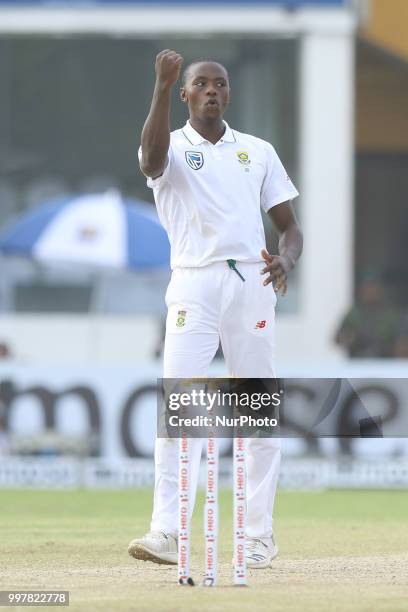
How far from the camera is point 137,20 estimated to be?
1978 cm

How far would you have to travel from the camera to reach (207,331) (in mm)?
7234

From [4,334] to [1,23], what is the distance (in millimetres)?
3648

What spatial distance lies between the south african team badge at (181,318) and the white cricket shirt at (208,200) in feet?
0.65

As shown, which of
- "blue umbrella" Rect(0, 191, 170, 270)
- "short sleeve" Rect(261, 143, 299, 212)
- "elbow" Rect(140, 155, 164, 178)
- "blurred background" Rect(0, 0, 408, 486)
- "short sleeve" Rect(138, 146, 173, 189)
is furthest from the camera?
"blurred background" Rect(0, 0, 408, 486)

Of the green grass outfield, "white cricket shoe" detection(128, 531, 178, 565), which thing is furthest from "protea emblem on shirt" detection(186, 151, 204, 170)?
the green grass outfield

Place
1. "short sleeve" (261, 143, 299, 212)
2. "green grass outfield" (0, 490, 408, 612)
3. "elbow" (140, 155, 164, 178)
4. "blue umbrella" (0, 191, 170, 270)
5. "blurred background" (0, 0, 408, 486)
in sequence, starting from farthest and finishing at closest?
"blurred background" (0, 0, 408, 486) < "blue umbrella" (0, 191, 170, 270) < "short sleeve" (261, 143, 299, 212) < "elbow" (140, 155, 164, 178) < "green grass outfield" (0, 490, 408, 612)

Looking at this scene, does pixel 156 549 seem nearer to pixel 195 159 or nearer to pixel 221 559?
pixel 221 559

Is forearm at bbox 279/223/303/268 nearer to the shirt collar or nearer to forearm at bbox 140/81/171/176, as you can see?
the shirt collar

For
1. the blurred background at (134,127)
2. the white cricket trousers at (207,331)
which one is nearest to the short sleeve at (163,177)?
the white cricket trousers at (207,331)

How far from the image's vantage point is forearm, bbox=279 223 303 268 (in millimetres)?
7379

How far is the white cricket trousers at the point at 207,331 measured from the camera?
23.7 feet

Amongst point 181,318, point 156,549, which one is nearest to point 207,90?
point 181,318

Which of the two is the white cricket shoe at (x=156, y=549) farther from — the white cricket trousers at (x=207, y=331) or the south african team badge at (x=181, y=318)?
the south african team badge at (x=181, y=318)

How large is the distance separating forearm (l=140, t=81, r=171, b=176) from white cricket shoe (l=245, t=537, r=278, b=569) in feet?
5.59
